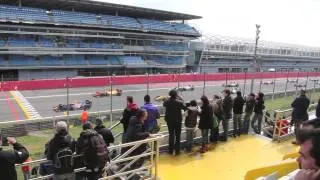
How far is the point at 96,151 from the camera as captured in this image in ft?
18.0

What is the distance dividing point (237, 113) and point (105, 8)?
158ft

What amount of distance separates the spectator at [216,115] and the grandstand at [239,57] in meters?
61.7

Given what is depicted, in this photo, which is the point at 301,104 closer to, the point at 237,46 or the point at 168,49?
the point at 168,49

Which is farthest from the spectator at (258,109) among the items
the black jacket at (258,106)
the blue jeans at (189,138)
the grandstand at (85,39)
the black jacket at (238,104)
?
the grandstand at (85,39)

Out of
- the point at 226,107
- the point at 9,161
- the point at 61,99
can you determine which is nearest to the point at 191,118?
the point at 226,107

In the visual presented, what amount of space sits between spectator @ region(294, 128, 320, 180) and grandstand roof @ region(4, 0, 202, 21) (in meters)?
51.4

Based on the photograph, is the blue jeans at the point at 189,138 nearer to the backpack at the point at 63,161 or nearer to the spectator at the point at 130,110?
the spectator at the point at 130,110

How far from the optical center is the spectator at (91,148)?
544 cm

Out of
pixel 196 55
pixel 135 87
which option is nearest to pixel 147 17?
pixel 196 55

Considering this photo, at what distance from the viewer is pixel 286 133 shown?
11.6 meters

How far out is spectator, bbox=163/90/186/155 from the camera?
27.4 ft

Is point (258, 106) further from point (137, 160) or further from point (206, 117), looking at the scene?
point (137, 160)

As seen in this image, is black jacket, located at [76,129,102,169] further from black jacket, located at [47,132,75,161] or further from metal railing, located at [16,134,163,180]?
metal railing, located at [16,134,163,180]

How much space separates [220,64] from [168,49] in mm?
18449
